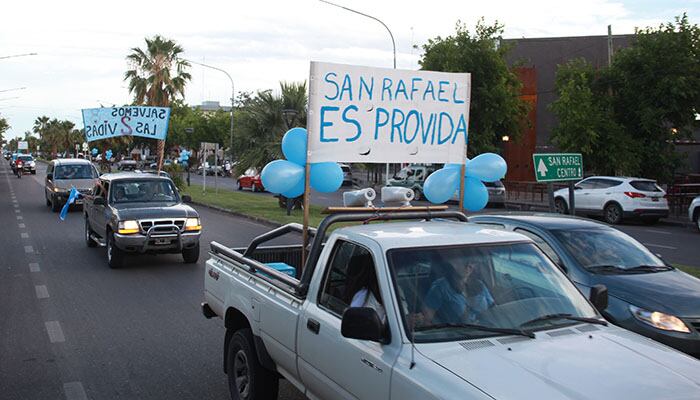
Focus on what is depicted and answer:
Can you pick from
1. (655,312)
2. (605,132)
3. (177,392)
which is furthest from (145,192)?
(605,132)

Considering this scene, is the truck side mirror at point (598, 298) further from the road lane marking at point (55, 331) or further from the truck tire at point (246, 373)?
the road lane marking at point (55, 331)

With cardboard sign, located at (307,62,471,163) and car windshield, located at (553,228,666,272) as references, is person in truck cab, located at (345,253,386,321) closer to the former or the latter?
cardboard sign, located at (307,62,471,163)

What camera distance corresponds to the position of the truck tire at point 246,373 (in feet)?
17.4

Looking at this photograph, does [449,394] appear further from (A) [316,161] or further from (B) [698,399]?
(A) [316,161]

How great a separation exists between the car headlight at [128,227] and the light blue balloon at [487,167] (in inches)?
289

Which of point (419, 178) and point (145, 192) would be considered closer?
point (145, 192)

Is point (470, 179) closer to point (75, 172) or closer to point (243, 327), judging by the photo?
point (243, 327)

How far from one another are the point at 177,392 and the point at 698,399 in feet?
14.2

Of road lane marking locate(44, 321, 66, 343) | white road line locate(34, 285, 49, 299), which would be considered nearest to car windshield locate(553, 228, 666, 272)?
road lane marking locate(44, 321, 66, 343)

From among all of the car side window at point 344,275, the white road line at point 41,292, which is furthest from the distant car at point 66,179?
the car side window at point 344,275

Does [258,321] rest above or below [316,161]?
below

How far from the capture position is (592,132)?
27516mm

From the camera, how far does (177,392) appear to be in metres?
6.16

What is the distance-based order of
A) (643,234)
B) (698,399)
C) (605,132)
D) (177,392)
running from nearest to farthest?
(698,399), (177,392), (643,234), (605,132)
